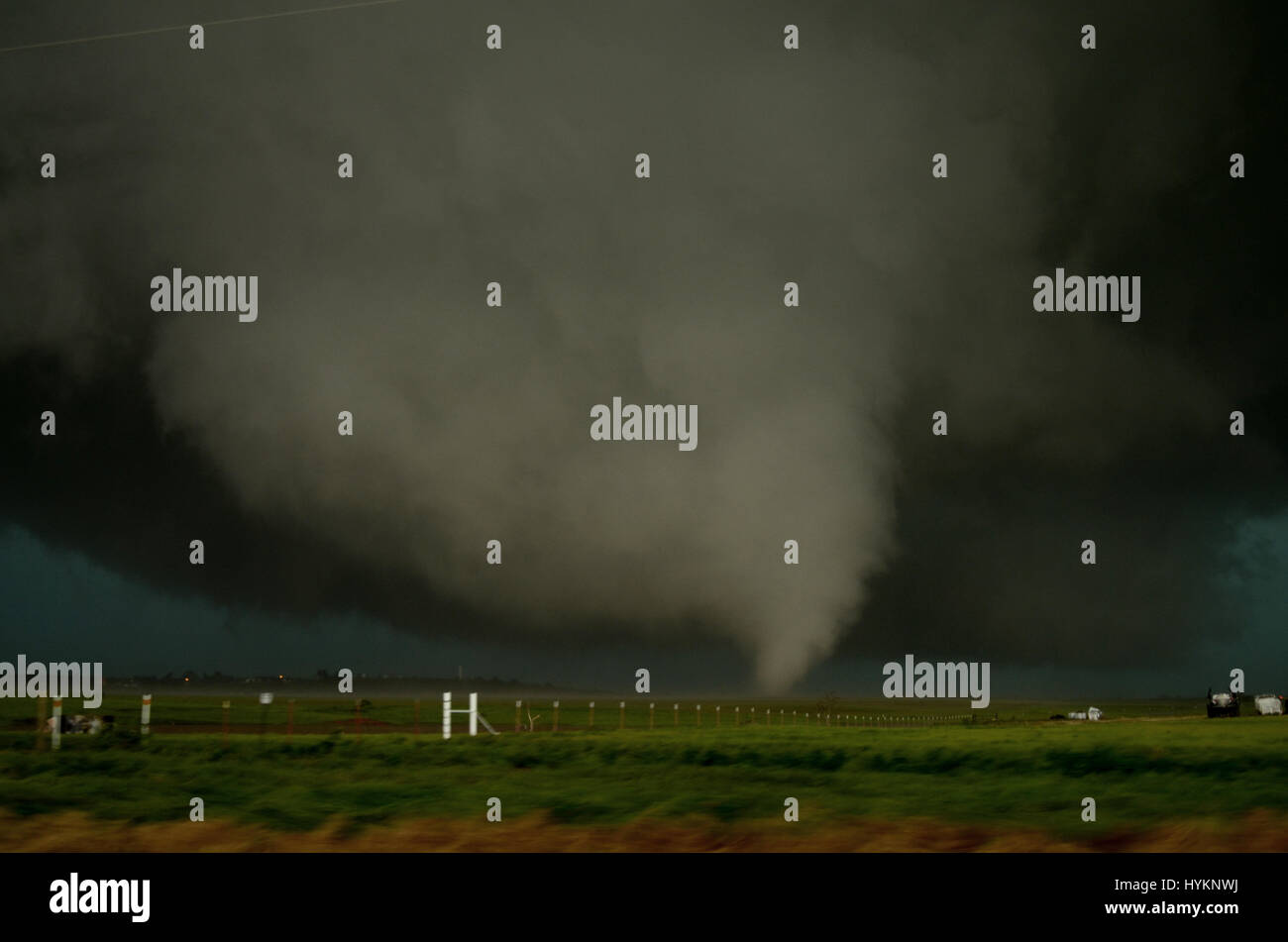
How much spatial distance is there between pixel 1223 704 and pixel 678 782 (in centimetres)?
7018

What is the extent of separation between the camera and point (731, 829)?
→ 15.0m

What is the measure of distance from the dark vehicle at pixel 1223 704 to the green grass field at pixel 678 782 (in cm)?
5701

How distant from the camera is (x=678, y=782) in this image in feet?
61.1

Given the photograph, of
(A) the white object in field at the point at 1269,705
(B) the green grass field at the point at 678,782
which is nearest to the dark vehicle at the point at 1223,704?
(A) the white object in field at the point at 1269,705

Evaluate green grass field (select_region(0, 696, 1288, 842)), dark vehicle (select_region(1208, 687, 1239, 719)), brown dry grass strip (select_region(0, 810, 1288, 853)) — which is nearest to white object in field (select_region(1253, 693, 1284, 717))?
dark vehicle (select_region(1208, 687, 1239, 719))

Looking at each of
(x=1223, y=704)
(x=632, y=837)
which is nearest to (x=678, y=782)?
(x=632, y=837)

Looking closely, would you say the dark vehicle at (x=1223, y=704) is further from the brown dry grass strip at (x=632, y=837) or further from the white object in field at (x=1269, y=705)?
the brown dry grass strip at (x=632, y=837)

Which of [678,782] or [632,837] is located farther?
[678,782]

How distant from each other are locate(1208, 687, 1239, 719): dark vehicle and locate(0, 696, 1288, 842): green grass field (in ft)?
187

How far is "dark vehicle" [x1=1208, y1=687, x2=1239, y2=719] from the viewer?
75.2m

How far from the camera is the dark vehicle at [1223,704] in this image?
247 ft

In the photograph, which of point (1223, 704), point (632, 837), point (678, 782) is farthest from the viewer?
point (1223, 704)

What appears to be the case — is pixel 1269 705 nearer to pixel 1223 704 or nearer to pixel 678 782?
pixel 1223 704
